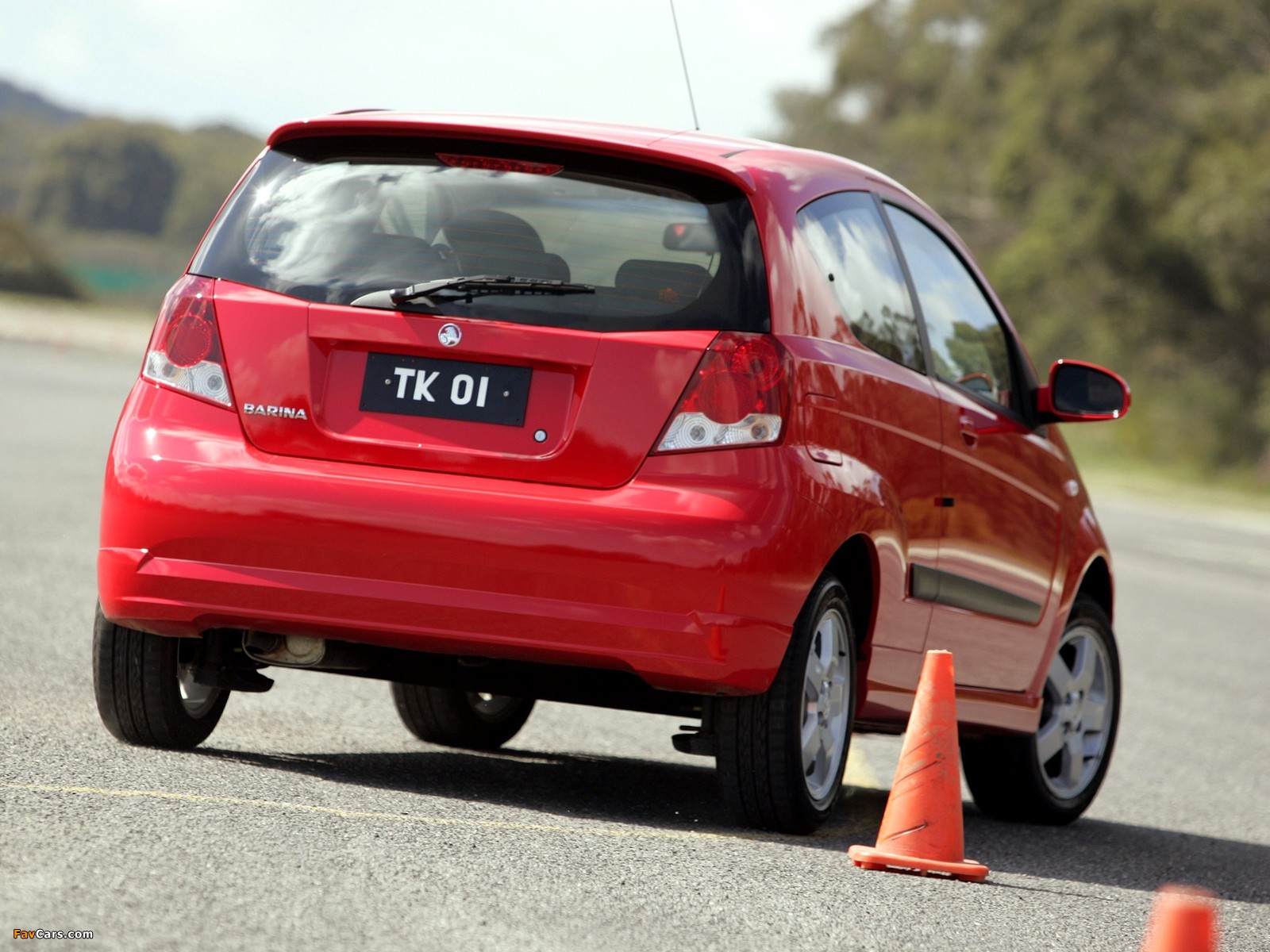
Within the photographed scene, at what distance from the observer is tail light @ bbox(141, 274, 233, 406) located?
532cm

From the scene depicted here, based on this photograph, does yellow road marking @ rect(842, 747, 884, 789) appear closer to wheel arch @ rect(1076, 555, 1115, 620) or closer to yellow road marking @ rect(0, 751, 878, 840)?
wheel arch @ rect(1076, 555, 1115, 620)

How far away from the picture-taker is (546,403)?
511 centimetres

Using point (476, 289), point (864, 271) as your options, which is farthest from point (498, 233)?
point (864, 271)

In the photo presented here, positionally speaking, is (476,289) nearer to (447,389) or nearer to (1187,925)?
(447,389)

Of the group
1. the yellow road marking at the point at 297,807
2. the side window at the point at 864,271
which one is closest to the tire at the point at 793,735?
the yellow road marking at the point at 297,807

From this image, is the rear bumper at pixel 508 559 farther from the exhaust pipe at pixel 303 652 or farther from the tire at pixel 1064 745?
the tire at pixel 1064 745

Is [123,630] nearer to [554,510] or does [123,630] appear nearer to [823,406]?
[554,510]

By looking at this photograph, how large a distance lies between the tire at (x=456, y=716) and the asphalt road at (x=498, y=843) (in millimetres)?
88

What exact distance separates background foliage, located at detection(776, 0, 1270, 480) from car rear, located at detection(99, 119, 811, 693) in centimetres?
3487

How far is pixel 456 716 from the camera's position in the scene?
272 inches

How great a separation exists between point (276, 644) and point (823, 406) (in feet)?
5.22

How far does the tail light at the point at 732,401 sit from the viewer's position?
Result: 5082 millimetres

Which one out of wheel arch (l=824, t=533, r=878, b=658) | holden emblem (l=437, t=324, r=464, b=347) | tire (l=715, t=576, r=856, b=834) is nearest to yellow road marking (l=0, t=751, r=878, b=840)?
tire (l=715, t=576, r=856, b=834)

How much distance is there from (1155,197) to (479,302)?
40.7 metres
